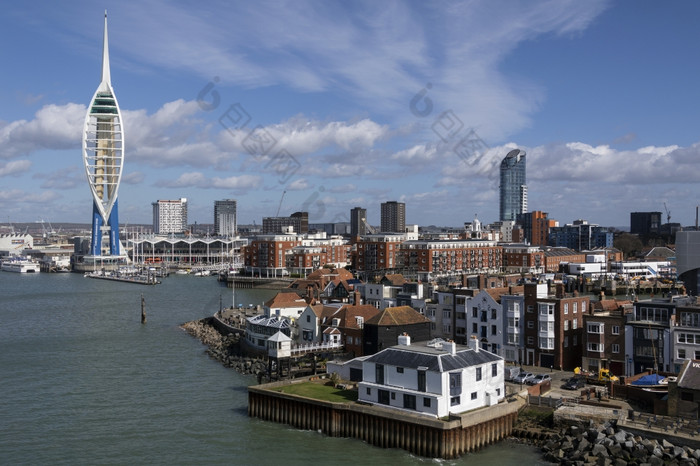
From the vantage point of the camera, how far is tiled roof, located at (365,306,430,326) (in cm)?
2336

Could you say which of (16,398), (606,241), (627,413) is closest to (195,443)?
(16,398)

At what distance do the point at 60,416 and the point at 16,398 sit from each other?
2.98 meters

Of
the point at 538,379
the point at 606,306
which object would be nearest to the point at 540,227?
the point at 606,306

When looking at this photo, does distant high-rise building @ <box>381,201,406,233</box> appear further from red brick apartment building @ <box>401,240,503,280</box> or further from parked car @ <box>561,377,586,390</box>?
parked car @ <box>561,377,586,390</box>

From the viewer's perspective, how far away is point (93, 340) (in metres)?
33.1

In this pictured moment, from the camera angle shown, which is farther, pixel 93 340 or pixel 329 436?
pixel 93 340

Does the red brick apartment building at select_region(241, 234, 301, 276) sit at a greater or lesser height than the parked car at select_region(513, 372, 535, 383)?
greater

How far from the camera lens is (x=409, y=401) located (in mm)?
17078

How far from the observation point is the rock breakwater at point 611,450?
1445 centimetres

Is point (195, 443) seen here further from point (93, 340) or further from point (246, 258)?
point (246, 258)

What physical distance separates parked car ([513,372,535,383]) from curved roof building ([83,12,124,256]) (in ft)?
287

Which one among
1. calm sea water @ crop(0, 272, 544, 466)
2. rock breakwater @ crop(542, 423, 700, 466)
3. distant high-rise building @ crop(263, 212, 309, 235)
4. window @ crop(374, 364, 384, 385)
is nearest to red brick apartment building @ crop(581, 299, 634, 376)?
rock breakwater @ crop(542, 423, 700, 466)

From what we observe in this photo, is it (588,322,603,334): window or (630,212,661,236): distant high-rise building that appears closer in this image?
(588,322,603,334): window

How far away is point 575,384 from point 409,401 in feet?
18.6
